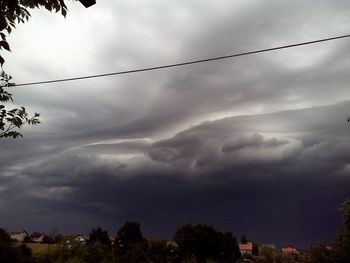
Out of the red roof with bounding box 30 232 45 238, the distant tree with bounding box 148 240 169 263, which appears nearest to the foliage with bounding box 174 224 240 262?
the distant tree with bounding box 148 240 169 263

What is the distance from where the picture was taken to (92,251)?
9800cm

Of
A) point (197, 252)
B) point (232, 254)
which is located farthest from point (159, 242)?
point (232, 254)

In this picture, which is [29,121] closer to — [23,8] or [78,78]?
[78,78]

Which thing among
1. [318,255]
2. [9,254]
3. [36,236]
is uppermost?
[36,236]

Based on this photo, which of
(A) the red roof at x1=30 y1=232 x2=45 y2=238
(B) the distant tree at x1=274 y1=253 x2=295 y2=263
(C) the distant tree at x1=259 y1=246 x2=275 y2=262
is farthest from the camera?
(A) the red roof at x1=30 y1=232 x2=45 y2=238

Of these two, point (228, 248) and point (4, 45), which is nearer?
point (4, 45)


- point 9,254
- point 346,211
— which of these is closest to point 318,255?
point 346,211

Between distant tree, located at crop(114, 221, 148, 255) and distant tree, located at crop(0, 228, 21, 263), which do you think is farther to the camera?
distant tree, located at crop(114, 221, 148, 255)

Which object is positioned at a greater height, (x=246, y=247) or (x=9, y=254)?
(x=246, y=247)

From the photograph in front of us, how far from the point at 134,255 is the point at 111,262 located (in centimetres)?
818

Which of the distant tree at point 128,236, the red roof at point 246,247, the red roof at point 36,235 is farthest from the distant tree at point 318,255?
the red roof at point 36,235

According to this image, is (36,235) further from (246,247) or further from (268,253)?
(268,253)

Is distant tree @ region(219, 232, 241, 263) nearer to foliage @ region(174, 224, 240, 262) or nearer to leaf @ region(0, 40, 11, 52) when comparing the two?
foliage @ region(174, 224, 240, 262)

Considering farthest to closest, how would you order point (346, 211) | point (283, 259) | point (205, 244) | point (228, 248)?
point (228, 248), point (205, 244), point (283, 259), point (346, 211)
